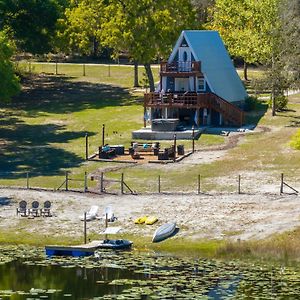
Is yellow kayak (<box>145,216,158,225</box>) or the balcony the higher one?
the balcony

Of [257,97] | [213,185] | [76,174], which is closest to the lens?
[213,185]

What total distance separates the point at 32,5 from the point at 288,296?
241 feet

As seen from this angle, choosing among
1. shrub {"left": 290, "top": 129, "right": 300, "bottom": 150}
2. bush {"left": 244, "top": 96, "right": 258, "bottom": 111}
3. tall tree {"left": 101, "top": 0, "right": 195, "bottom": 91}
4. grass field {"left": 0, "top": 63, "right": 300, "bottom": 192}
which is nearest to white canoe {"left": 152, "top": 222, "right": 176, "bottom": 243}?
grass field {"left": 0, "top": 63, "right": 300, "bottom": 192}

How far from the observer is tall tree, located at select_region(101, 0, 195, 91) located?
351 ft

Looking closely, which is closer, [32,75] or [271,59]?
[271,59]

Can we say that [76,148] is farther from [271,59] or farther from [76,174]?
[271,59]

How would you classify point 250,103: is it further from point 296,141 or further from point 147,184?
point 147,184

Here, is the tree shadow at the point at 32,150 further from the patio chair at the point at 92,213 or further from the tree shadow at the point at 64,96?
the patio chair at the point at 92,213

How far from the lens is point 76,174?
75.2m

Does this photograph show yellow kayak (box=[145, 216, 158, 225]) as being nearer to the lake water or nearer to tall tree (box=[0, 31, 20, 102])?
the lake water

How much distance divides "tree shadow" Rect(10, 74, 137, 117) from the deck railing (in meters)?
13.2

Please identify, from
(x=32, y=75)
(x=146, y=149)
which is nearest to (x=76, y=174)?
(x=146, y=149)

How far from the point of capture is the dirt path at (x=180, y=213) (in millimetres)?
60156

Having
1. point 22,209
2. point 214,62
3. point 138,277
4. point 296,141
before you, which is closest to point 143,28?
point 214,62
